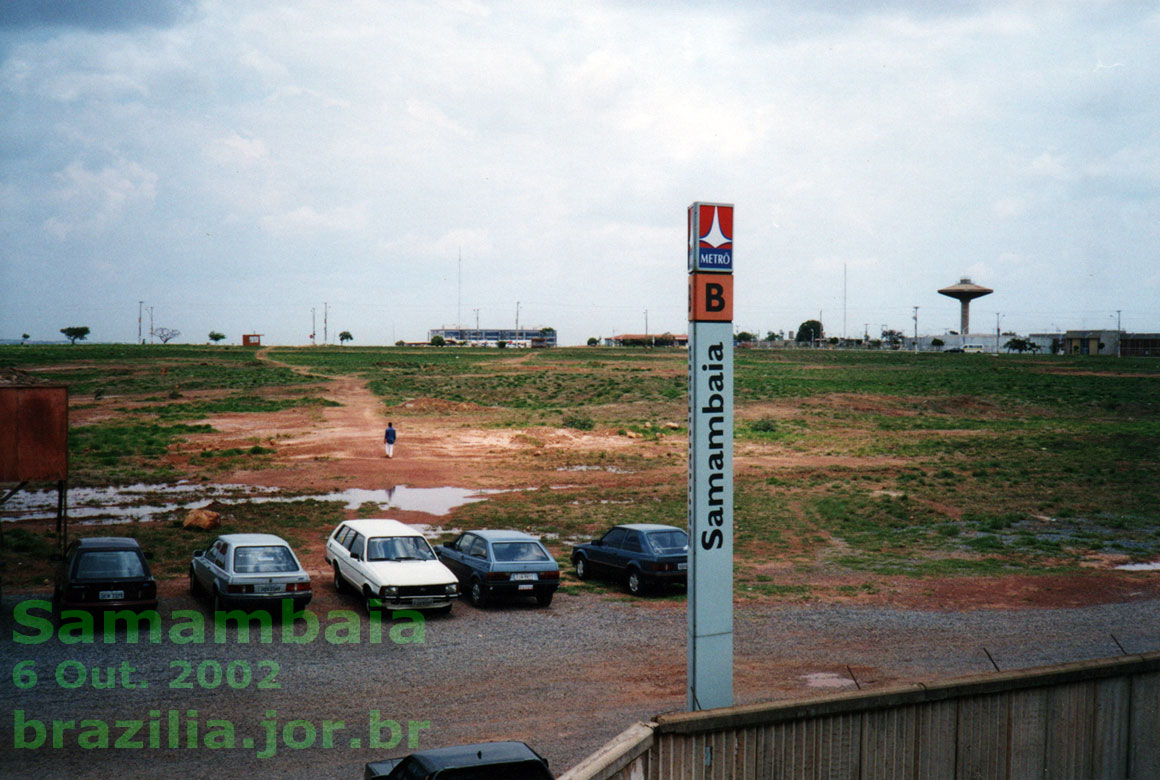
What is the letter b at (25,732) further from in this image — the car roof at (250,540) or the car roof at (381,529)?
the car roof at (381,529)

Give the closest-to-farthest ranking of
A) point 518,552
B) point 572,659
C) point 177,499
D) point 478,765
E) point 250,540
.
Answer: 1. point 478,765
2. point 572,659
3. point 250,540
4. point 518,552
5. point 177,499

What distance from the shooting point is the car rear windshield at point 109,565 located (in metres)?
16.1

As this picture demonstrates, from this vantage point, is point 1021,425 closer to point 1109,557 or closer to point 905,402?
point 905,402

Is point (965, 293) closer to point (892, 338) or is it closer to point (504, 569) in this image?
point (892, 338)

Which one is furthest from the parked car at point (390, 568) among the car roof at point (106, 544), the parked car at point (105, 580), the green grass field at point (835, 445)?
the green grass field at point (835, 445)

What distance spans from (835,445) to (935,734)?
4214 centimetres

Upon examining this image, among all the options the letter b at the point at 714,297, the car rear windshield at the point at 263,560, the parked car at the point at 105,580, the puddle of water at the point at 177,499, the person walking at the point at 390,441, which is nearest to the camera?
the letter b at the point at 714,297

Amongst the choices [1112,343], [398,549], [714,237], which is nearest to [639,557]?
[398,549]

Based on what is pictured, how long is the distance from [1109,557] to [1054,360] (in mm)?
88823

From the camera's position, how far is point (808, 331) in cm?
19700

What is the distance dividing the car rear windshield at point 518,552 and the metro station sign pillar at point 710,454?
955 cm

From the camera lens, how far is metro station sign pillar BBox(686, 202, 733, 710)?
9.73 m

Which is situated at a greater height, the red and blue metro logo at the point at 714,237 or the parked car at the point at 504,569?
the red and blue metro logo at the point at 714,237

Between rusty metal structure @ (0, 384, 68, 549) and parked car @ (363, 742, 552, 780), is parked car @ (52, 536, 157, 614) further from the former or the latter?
parked car @ (363, 742, 552, 780)
